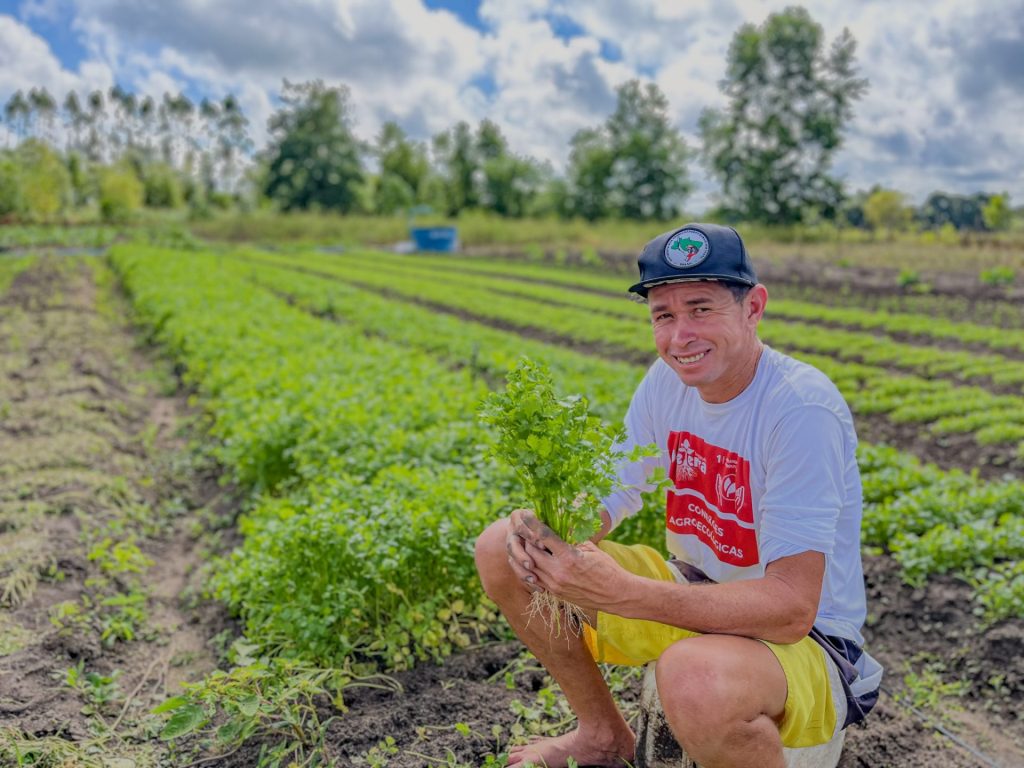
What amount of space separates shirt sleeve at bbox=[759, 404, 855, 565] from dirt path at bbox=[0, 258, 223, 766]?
244 centimetres

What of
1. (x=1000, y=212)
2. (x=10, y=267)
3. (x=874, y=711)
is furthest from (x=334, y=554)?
(x=1000, y=212)

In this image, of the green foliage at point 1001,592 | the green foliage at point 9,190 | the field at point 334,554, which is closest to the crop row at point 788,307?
the field at point 334,554

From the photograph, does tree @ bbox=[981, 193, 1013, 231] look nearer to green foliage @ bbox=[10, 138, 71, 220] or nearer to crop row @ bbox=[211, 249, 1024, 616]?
crop row @ bbox=[211, 249, 1024, 616]

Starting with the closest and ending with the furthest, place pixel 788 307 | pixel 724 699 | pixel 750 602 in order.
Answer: pixel 724 699, pixel 750 602, pixel 788 307

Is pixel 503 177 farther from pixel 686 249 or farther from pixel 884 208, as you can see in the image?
pixel 686 249

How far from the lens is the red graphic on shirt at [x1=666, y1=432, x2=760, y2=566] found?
2482 millimetres

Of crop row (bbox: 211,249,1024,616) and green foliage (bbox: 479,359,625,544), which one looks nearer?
green foliage (bbox: 479,359,625,544)

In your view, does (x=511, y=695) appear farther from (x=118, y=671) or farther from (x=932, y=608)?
(x=932, y=608)

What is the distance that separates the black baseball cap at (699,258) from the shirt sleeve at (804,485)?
0.45 m

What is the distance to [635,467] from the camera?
8.94 feet

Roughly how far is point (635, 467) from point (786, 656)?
30.5 inches

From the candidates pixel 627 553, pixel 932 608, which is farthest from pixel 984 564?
pixel 627 553

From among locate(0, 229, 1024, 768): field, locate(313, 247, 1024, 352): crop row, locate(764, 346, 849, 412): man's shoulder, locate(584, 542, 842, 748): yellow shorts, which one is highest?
locate(764, 346, 849, 412): man's shoulder

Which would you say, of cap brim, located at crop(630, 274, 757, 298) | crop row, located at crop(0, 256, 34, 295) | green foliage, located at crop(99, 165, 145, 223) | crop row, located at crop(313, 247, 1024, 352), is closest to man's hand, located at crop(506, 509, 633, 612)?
cap brim, located at crop(630, 274, 757, 298)
